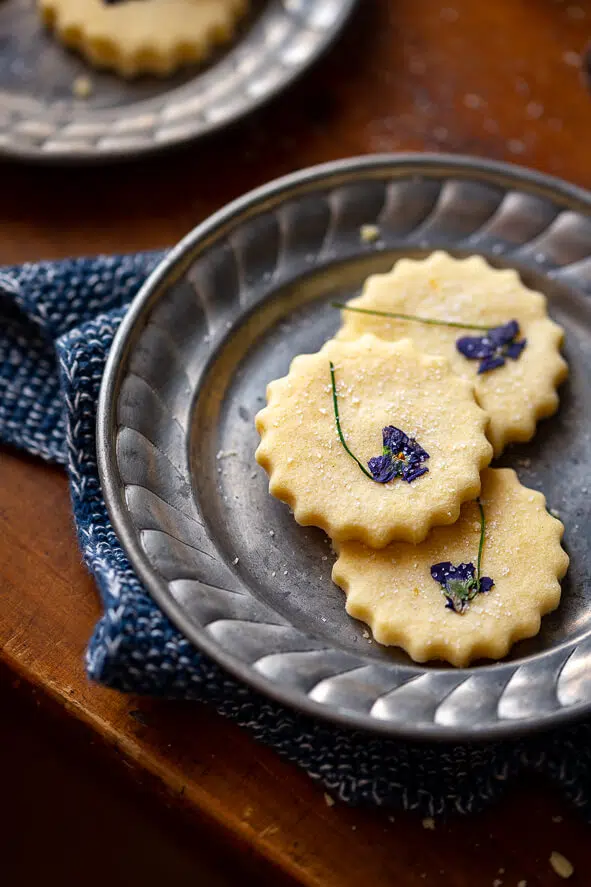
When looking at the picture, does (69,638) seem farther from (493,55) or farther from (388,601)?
(493,55)

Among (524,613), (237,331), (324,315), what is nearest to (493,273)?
(324,315)

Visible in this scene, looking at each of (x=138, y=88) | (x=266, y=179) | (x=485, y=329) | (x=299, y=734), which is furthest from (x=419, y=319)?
(x=138, y=88)

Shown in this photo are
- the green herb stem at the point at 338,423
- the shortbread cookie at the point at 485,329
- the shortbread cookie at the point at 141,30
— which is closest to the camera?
the green herb stem at the point at 338,423

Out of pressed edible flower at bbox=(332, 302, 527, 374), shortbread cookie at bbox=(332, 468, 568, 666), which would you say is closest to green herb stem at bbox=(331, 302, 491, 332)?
pressed edible flower at bbox=(332, 302, 527, 374)

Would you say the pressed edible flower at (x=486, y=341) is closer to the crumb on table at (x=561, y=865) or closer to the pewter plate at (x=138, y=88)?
the pewter plate at (x=138, y=88)

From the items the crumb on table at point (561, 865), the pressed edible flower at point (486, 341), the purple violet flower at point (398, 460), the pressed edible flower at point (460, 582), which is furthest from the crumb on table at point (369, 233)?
the crumb on table at point (561, 865)

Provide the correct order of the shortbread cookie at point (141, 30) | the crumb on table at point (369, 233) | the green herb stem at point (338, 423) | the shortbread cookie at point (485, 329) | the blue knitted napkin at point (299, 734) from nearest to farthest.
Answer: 1. the blue knitted napkin at point (299, 734)
2. the green herb stem at point (338, 423)
3. the shortbread cookie at point (485, 329)
4. the crumb on table at point (369, 233)
5. the shortbread cookie at point (141, 30)
